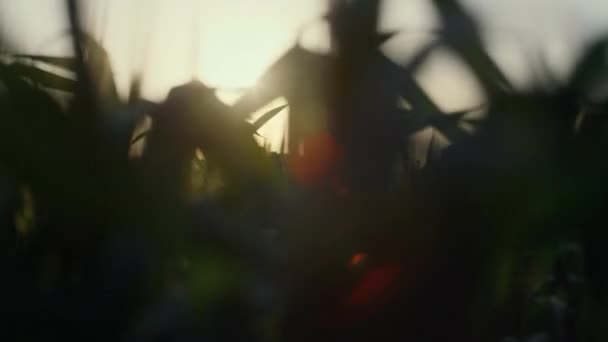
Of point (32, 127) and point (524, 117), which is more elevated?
point (32, 127)

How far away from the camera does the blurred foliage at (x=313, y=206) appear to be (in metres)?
0.59

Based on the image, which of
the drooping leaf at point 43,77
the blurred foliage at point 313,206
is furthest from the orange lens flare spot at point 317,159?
the drooping leaf at point 43,77

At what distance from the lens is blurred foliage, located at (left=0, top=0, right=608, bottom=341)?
586 mm

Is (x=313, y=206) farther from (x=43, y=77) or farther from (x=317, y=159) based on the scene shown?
(x=43, y=77)

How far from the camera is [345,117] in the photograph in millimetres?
651

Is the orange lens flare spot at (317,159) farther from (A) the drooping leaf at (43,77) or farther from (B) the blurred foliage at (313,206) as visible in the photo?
(A) the drooping leaf at (43,77)

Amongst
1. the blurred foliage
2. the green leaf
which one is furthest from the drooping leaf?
the green leaf

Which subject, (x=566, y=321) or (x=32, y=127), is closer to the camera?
(x=32, y=127)

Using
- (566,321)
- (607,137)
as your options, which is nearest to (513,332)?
(566,321)

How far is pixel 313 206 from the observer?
0.63 m

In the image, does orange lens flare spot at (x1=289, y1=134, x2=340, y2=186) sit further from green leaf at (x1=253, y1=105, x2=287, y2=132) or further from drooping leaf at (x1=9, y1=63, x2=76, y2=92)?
drooping leaf at (x1=9, y1=63, x2=76, y2=92)

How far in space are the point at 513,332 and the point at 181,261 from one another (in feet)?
0.77

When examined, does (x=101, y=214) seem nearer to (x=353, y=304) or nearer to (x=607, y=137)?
(x=353, y=304)

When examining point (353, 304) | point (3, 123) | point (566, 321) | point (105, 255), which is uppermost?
point (3, 123)
